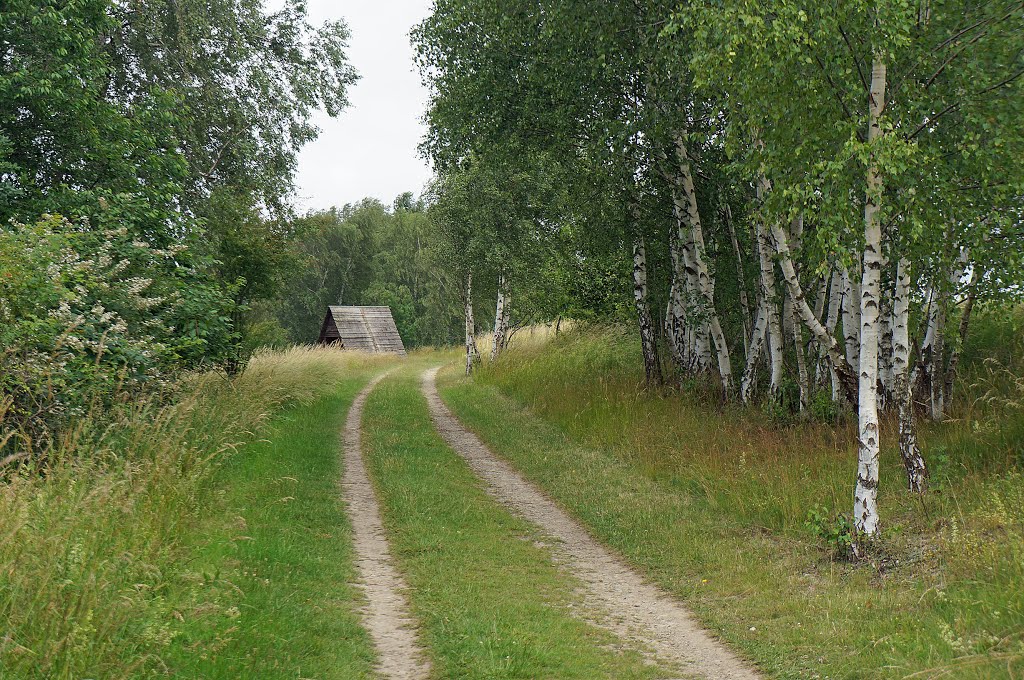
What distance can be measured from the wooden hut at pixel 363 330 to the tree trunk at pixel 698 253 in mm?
38237

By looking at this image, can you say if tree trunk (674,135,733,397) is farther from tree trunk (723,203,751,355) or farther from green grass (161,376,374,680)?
green grass (161,376,374,680)

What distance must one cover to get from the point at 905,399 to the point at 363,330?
47309 mm

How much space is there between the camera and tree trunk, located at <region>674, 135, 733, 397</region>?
1417 centimetres

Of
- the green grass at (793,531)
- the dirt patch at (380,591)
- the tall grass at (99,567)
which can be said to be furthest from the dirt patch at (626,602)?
the tall grass at (99,567)

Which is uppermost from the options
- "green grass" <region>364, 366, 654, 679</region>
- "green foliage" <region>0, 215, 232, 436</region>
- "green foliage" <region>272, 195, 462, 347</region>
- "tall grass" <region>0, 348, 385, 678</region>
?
"green foliage" <region>272, 195, 462, 347</region>

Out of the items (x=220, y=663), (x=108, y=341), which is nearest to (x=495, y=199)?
(x=108, y=341)

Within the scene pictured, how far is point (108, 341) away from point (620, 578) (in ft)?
23.2

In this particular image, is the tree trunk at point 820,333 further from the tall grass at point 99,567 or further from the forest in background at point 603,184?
the tall grass at point 99,567

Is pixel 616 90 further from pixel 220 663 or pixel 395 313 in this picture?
Result: pixel 395 313

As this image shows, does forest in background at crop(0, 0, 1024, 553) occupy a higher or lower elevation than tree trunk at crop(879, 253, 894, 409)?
higher

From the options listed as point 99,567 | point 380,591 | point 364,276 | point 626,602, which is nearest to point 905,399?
point 626,602

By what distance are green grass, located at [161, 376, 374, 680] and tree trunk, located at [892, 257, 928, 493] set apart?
21.2ft

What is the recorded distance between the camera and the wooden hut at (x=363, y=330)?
171 feet

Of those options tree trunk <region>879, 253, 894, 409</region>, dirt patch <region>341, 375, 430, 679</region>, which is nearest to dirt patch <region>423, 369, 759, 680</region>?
dirt patch <region>341, 375, 430, 679</region>
